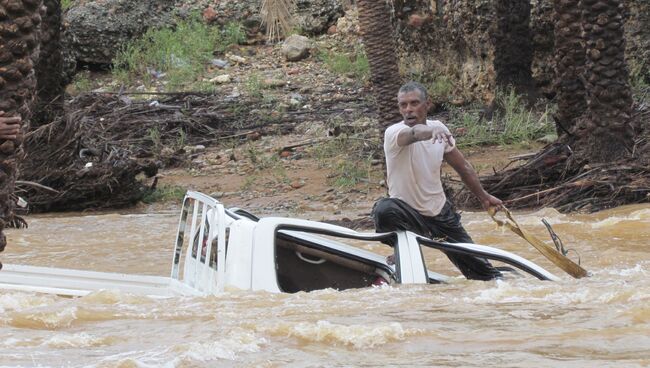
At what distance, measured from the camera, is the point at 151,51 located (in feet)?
75.0

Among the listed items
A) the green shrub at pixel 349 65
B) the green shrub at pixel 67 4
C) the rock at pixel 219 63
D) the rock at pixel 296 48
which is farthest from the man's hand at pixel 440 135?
the green shrub at pixel 67 4

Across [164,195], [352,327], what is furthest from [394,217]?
[164,195]

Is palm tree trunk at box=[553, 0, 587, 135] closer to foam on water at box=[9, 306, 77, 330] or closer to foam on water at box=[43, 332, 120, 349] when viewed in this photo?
foam on water at box=[9, 306, 77, 330]

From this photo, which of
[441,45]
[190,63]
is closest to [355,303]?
[441,45]

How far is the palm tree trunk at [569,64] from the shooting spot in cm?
1338

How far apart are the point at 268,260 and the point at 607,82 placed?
7652 mm

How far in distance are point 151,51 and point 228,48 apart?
1648 millimetres

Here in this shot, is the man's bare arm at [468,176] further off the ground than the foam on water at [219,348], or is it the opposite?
the man's bare arm at [468,176]

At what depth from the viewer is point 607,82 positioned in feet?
42.8

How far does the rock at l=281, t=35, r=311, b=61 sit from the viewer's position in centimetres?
2270

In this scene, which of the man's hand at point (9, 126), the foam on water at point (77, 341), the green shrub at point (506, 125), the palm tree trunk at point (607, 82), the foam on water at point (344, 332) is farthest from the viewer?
the green shrub at point (506, 125)

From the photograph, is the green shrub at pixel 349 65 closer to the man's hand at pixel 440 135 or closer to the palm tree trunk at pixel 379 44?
the palm tree trunk at pixel 379 44

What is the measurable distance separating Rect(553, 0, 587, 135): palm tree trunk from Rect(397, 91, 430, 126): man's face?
5853mm

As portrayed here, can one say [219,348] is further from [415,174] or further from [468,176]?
[468,176]
